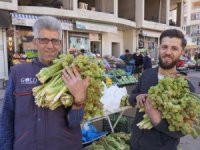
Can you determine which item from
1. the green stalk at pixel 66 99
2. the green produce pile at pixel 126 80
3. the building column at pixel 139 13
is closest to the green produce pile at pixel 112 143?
the green stalk at pixel 66 99

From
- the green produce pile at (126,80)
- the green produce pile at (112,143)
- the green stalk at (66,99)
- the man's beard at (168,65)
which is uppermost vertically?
the man's beard at (168,65)

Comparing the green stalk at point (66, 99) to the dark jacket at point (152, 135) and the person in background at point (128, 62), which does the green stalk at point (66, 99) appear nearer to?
the dark jacket at point (152, 135)

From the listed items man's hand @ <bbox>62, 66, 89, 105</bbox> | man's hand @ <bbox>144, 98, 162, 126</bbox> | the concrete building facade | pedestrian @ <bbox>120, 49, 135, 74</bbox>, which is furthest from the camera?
pedestrian @ <bbox>120, 49, 135, 74</bbox>

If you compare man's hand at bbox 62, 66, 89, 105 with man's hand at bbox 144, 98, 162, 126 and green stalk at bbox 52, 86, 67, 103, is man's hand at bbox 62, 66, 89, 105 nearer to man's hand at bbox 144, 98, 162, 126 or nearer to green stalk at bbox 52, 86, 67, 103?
green stalk at bbox 52, 86, 67, 103

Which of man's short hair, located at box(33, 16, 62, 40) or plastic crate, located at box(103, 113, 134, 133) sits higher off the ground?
man's short hair, located at box(33, 16, 62, 40)

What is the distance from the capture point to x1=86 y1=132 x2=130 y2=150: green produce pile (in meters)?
4.44

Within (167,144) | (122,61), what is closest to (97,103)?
(167,144)

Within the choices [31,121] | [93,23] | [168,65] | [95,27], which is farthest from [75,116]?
[93,23]

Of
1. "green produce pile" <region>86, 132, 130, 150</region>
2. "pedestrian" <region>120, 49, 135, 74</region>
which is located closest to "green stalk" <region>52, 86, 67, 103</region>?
"green produce pile" <region>86, 132, 130, 150</region>

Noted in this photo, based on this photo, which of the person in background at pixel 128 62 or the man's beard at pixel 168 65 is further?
the person in background at pixel 128 62

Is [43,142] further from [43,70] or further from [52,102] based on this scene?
[43,70]

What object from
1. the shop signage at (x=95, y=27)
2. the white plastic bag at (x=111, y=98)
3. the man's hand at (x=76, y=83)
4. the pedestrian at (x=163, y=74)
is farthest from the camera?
the shop signage at (x=95, y=27)

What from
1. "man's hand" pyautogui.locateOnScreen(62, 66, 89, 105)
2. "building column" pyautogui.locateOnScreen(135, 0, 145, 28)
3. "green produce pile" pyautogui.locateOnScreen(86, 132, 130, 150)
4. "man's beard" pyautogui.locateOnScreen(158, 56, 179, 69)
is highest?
"building column" pyautogui.locateOnScreen(135, 0, 145, 28)

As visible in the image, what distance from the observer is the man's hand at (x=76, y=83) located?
1.86 metres
